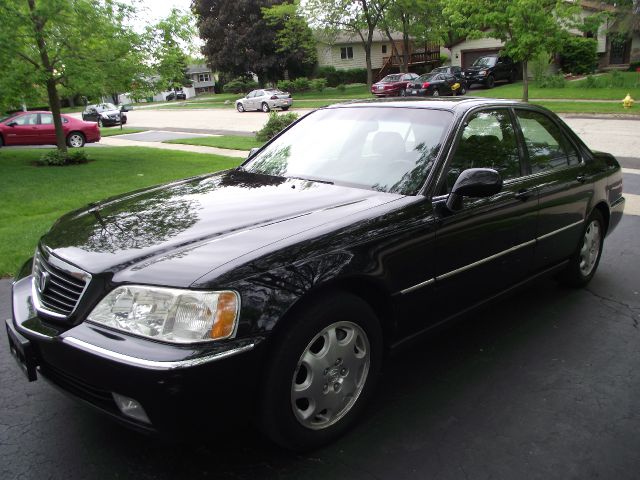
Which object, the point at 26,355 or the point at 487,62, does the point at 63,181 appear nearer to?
the point at 26,355

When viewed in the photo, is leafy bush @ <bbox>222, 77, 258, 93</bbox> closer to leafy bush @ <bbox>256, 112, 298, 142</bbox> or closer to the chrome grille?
leafy bush @ <bbox>256, 112, 298, 142</bbox>

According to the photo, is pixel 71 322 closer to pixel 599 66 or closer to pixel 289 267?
pixel 289 267

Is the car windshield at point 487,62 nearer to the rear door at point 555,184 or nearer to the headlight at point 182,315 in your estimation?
the rear door at point 555,184

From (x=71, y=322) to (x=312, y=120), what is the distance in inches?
96.6

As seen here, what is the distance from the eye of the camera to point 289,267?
8.32 ft

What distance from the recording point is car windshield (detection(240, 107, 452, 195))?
3443 mm

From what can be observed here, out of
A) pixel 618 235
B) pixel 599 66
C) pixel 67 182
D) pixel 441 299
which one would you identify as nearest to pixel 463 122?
pixel 441 299

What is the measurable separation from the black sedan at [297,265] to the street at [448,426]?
249 mm

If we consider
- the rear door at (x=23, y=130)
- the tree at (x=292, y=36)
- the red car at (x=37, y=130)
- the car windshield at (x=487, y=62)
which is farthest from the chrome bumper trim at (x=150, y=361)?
the tree at (x=292, y=36)

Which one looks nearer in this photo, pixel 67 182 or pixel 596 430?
pixel 596 430

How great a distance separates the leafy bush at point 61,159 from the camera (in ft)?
45.8

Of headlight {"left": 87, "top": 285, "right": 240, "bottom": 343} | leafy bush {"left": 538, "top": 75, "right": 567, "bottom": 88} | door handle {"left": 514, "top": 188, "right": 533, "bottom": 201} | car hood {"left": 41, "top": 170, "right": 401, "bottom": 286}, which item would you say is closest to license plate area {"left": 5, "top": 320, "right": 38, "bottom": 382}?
car hood {"left": 41, "top": 170, "right": 401, "bottom": 286}

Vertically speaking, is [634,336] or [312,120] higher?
[312,120]

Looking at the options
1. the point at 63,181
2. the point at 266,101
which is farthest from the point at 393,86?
the point at 63,181
